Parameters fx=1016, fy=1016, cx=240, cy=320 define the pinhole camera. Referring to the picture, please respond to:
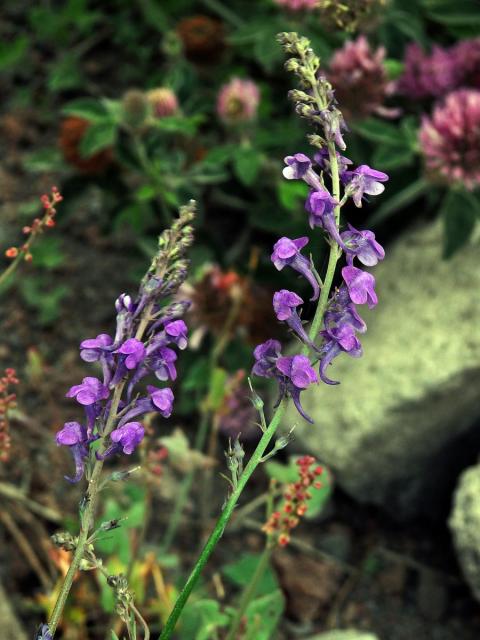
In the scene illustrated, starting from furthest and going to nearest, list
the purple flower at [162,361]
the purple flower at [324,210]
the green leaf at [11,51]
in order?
the green leaf at [11,51], the purple flower at [162,361], the purple flower at [324,210]

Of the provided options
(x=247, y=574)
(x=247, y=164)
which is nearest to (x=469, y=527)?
(x=247, y=574)

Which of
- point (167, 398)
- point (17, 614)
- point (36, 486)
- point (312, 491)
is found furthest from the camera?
point (36, 486)

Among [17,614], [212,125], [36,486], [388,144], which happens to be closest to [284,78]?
[212,125]

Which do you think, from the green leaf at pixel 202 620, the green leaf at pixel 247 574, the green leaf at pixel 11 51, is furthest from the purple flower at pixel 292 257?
the green leaf at pixel 11 51

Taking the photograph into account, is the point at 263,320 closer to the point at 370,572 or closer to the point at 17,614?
the point at 370,572

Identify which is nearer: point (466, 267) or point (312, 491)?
point (312, 491)

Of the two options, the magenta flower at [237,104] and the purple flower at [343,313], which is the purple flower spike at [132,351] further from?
the magenta flower at [237,104]
